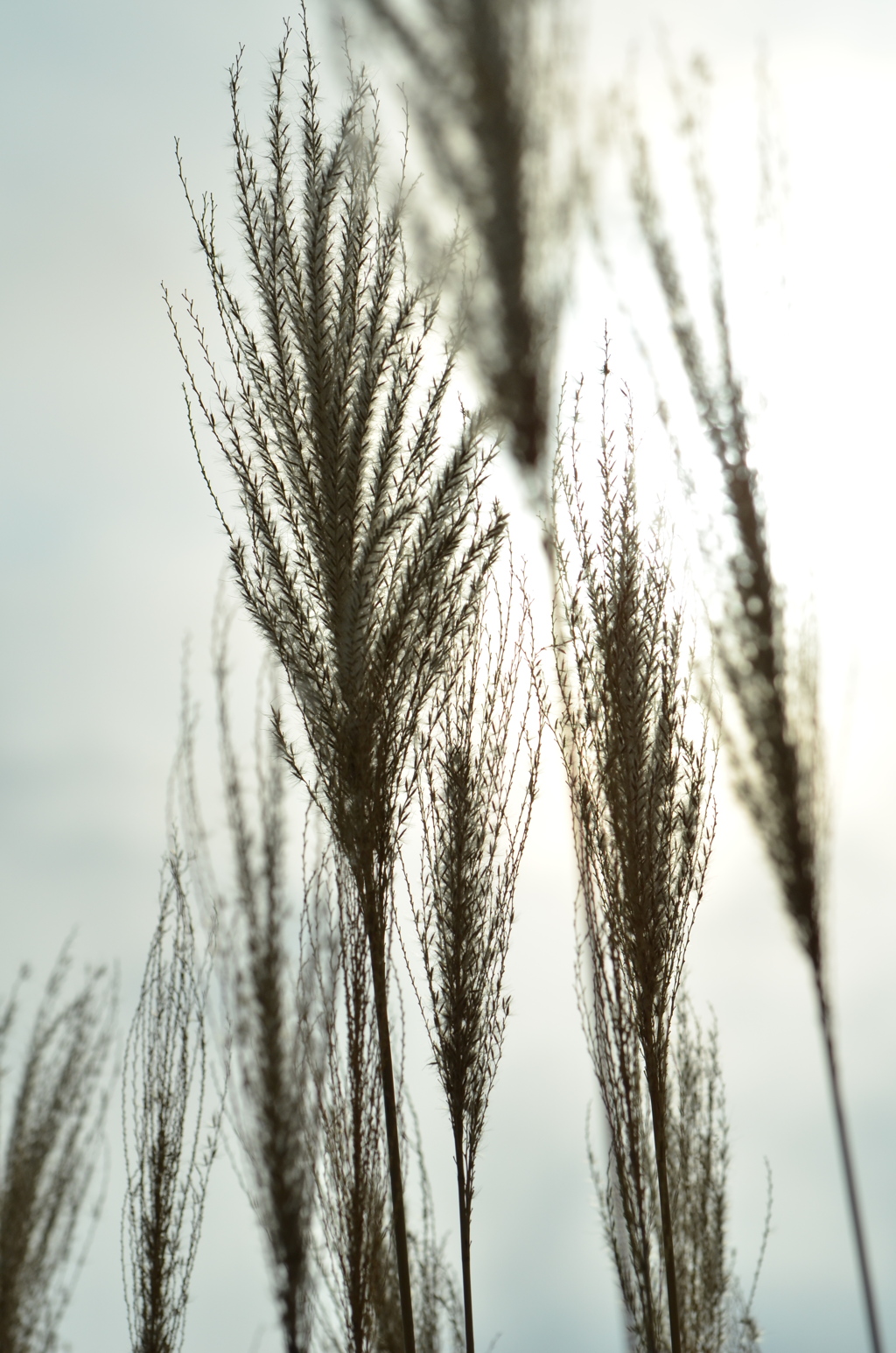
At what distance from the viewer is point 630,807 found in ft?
9.09

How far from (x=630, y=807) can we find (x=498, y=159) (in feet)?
5.97

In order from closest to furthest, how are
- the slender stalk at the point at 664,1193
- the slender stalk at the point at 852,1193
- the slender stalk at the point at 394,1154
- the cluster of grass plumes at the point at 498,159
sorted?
the slender stalk at the point at 852,1193 → the slender stalk at the point at 394,1154 → the slender stalk at the point at 664,1193 → the cluster of grass plumes at the point at 498,159

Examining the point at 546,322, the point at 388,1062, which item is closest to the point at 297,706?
the point at 388,1062

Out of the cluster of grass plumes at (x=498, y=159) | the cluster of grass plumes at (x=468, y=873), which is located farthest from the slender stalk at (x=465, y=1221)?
the cluster of grass plumes at (x=498, y=159)

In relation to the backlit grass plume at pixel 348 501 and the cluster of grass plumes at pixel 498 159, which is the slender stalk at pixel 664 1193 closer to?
the backlit grass plume at pixel 348 501

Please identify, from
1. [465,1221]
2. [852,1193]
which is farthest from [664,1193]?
[852,1193]

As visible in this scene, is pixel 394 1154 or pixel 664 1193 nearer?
pixel 394 1154

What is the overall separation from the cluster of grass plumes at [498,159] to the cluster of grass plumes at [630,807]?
10.1 inches

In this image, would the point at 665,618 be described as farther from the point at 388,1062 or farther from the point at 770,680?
the point at 388,1062

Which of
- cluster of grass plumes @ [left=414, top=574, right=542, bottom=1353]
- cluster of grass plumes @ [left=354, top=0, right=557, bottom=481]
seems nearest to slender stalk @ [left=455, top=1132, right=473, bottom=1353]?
cluster of grass plumes @ [left=414, top=574, right=542, bottom=1353]

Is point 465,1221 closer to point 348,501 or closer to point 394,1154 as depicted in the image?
point 394,1154

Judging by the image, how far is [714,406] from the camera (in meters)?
2.22

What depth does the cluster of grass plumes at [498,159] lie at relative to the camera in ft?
10.1

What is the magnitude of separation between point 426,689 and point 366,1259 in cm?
145
